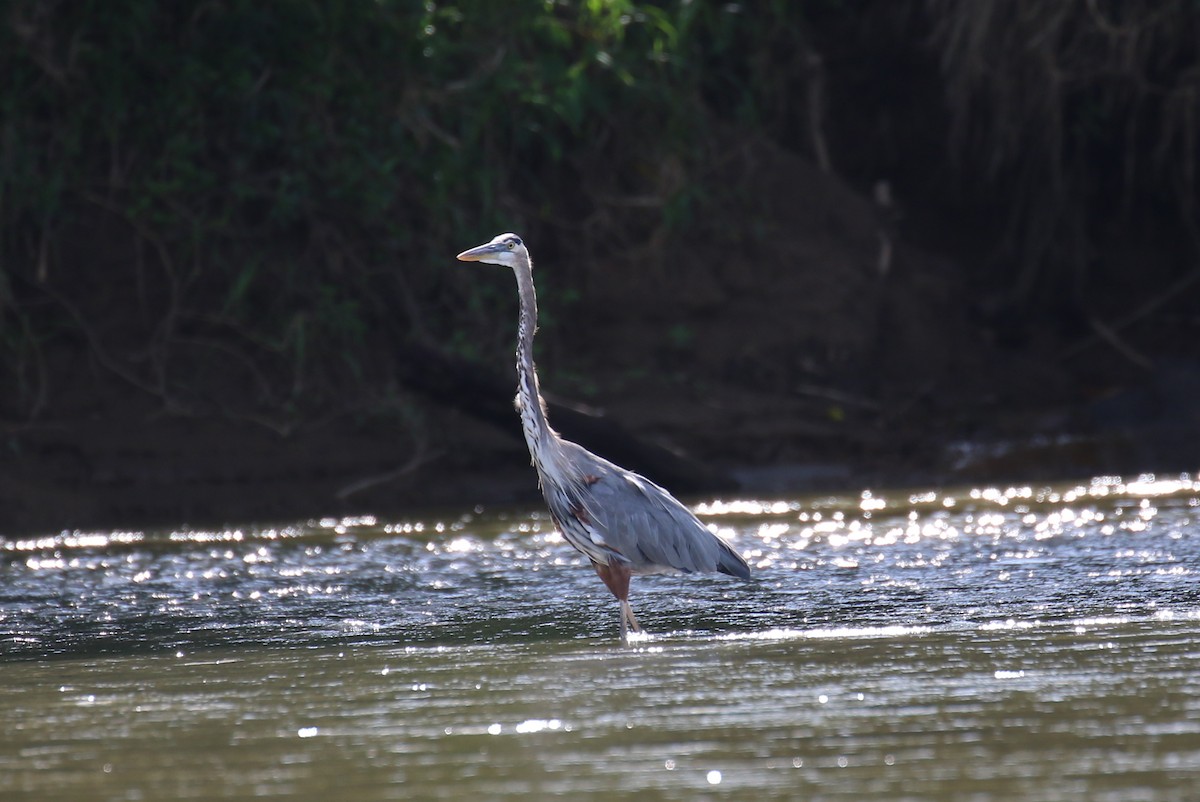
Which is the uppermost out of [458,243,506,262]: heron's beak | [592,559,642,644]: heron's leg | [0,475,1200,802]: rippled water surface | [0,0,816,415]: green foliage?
[0,0,816,415]: green foliage

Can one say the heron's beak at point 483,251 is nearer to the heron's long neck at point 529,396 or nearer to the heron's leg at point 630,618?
the heron's long neck at point 529,396

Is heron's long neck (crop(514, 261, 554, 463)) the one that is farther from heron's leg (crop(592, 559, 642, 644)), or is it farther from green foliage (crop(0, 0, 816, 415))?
green foliage (crop(0, 0, 816, 415))

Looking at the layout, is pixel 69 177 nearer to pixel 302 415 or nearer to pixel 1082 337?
pixel 302 415

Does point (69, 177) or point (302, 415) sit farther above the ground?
point (69, 177)

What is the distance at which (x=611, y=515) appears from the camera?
655 cm

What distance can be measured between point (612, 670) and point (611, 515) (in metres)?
1.55

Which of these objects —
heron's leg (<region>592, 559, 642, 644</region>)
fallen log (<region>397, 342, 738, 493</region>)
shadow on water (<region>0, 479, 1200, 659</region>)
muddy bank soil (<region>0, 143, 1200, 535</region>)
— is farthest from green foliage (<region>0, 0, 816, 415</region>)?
heron's leg (<region>592, 559, 642, 644</region>)

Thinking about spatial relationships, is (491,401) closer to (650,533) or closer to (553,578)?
(553,578)

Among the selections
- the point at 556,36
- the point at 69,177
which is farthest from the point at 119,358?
the point at 556,36

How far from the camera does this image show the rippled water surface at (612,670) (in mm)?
3682

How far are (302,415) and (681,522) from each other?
5434 millimetres

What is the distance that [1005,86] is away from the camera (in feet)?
44.7

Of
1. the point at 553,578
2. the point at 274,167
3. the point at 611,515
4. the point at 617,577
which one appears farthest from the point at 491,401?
the point at 617,577

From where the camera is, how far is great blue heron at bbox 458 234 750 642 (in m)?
6.51
